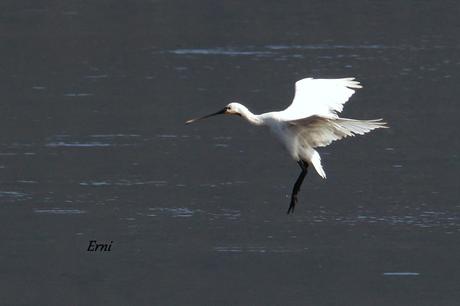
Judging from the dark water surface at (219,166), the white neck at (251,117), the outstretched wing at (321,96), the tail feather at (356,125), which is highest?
the tail feather at (356,125)

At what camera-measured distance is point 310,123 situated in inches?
403

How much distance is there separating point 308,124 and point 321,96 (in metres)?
1.36

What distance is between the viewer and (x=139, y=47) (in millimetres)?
19922

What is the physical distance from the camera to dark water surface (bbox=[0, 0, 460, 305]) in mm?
10562

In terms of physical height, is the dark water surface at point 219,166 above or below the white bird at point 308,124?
below

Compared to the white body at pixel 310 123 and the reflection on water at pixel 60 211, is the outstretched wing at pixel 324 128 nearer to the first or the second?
the white body at pixel 310 123

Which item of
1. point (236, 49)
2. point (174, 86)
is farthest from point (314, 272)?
point (236, 49)

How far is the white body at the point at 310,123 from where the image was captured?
996cm

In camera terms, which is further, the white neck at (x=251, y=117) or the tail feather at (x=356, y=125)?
the white neck at (x=251, y=117)

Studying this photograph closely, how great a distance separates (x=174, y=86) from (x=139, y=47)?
111 inches

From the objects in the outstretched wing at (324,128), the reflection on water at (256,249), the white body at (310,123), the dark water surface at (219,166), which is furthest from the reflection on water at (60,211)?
the outstretched wing at (324,128)

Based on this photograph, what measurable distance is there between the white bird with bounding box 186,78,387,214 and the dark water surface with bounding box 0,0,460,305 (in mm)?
826

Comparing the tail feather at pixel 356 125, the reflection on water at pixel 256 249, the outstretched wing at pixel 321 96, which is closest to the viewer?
the tail feather at pixel 356 125

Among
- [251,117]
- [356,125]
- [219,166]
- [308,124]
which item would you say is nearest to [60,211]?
[219,166]
